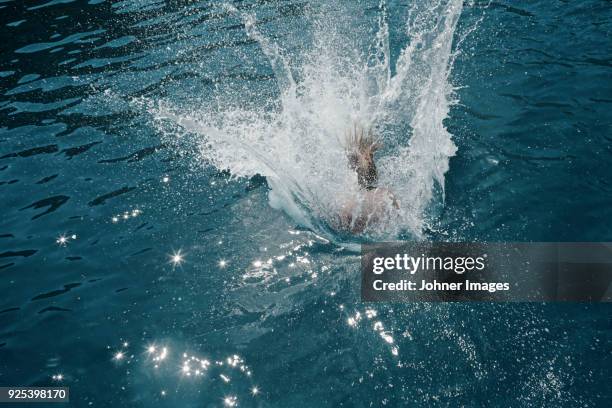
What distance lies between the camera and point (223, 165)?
7430mm

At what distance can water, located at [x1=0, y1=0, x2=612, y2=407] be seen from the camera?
4.38 meters

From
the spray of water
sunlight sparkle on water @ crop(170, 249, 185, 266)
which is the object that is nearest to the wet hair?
the spray of water

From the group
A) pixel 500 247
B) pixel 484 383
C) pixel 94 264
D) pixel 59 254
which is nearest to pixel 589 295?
pixel 500 247

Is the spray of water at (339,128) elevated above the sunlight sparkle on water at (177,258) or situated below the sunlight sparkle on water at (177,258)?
above

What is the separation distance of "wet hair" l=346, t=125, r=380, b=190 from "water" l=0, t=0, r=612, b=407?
243 millimetres

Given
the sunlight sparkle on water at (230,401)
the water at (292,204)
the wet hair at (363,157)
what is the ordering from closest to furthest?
the sunlight sparkle on water at (230,401), the water at (292,204), the wet hair at (363,157)

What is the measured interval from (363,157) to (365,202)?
79 centimetres

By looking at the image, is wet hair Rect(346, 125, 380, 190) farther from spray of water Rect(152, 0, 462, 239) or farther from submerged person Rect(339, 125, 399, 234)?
spray of water Rect(152, 0, 462, 239)

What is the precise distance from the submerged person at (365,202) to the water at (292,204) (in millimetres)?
192

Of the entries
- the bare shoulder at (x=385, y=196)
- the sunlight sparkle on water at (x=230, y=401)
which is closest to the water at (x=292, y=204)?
the sunlight sparkle on water at (x=230, y=401)

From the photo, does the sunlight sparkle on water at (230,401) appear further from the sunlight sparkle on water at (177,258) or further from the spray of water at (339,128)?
the spray of water at (339,128)

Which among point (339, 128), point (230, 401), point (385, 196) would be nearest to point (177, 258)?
point (230, 401)

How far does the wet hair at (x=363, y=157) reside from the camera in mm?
6141

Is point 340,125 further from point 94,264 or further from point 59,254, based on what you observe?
point 59,254
